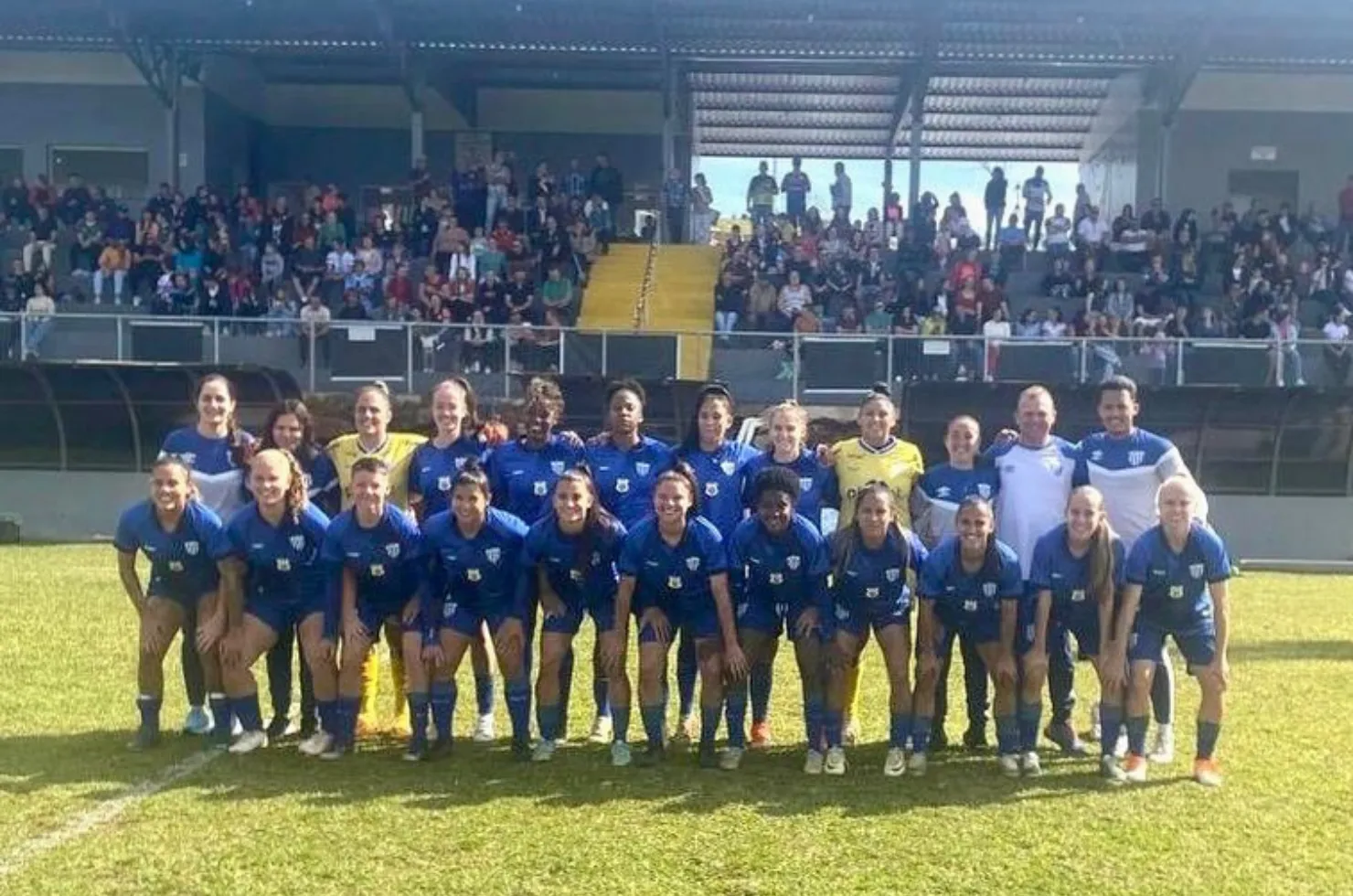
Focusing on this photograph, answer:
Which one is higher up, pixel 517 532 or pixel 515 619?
pixel 517 532

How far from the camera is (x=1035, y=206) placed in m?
26.8

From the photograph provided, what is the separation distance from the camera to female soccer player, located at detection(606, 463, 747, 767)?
7.15 metres

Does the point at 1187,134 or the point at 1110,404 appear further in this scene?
the point at 1187,134

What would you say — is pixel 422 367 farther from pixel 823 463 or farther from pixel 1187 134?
pixel 1187 134

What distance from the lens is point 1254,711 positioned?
8594 mm

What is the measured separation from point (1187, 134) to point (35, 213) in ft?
74.2

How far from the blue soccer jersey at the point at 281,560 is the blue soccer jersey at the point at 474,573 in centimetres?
56

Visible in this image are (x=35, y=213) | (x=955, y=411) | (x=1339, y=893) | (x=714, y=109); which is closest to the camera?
(x=1339, y=893)

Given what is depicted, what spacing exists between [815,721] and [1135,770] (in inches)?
61.5

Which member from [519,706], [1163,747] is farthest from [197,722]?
[1163,747]

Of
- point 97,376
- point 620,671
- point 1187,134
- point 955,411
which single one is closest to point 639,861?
point 620,671

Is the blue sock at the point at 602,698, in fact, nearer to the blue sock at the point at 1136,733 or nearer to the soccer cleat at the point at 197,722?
the soccer cleat at the point at 197,722

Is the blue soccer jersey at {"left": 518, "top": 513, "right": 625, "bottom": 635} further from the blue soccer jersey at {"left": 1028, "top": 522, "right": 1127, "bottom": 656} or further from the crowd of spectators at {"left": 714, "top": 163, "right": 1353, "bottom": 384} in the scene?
the crowd of spectators at {"left": 714, "top": 163, "right": 1353, "bottom": 384}

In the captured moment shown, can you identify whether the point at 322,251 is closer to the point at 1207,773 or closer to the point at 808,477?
the point at 808,477
